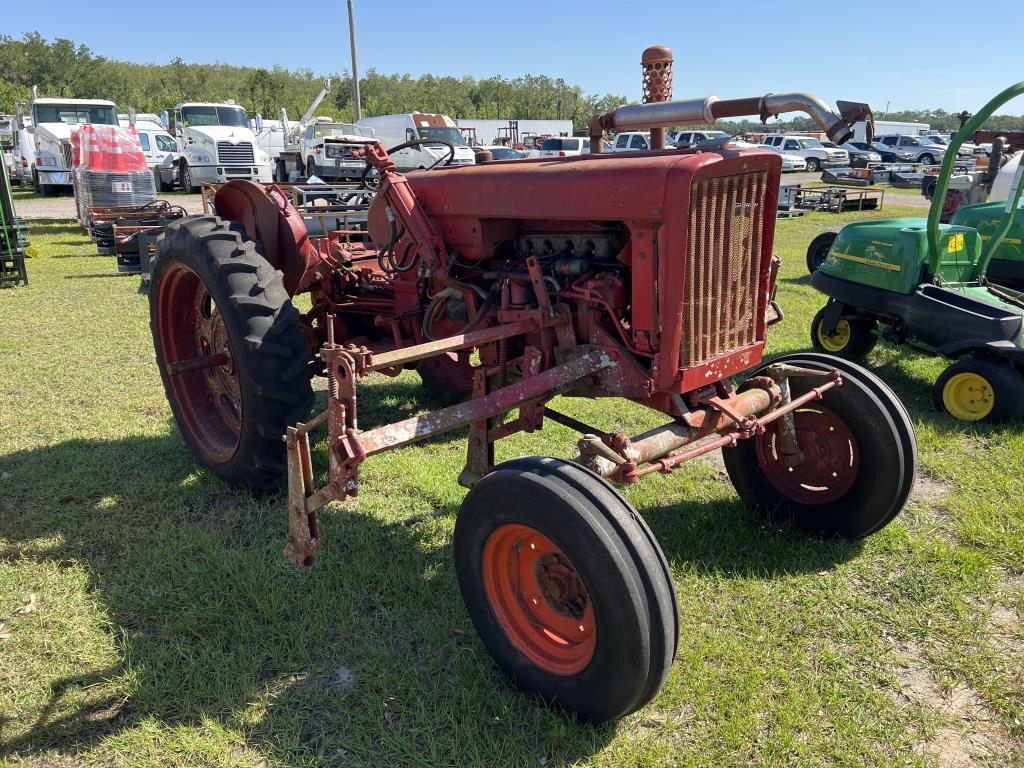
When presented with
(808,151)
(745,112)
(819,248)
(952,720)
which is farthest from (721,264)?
(808,151)

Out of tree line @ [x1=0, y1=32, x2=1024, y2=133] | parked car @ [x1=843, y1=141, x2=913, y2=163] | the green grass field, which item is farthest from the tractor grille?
tree line @ [x1=0, y1=32, x2=1024, y2=133]

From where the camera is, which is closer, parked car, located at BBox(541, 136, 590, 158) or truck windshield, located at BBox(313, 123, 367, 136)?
truck windshield, located at BBox(313, 123, 367, 136)

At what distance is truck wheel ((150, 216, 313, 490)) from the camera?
10.9 feet

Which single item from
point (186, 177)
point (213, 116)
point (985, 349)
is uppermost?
point (213, 116)

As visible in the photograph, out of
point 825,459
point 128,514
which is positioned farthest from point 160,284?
point 825,459

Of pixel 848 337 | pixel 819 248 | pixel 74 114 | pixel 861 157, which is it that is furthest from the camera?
pixel 861 157

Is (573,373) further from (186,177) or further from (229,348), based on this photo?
(186,177)

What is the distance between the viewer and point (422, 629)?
2719 millimetres

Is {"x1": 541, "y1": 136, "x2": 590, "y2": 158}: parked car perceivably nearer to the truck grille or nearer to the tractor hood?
the truck grille

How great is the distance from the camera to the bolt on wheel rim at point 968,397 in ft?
15.0

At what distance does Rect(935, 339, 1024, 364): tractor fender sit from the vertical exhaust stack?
109 inches

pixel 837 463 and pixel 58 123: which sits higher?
pixel 58 123

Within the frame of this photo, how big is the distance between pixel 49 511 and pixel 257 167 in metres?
17.3

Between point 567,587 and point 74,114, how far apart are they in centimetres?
2129
